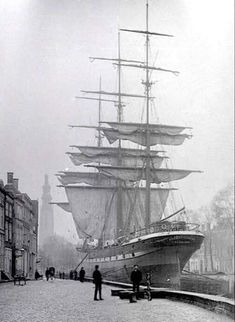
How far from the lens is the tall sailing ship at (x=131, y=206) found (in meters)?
30.3

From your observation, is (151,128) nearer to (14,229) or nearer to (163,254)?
(163,254)

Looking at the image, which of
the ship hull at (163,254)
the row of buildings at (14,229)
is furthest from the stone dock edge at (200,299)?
the ship hull at (163,254)

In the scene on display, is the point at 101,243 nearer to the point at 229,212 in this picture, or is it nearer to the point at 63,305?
the point at 229,212

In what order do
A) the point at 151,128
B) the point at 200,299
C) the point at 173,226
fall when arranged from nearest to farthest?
the point at 200,299 → the point at 173,226 → the point at 151,128

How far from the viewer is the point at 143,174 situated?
3738 cm

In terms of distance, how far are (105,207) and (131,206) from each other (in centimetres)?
427

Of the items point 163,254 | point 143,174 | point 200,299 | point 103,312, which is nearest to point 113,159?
point 143,174

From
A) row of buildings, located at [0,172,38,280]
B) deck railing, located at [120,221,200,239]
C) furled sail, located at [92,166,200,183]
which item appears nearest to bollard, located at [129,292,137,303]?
row of buildings, located at [0,172,38,280]

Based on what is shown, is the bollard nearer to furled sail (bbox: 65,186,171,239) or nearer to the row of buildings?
the row of buildings

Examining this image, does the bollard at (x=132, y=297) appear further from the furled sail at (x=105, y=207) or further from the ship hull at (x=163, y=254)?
the furled sail at (x=105, y=207)

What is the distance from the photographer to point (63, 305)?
13047 mm

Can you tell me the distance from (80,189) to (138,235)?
385 inches

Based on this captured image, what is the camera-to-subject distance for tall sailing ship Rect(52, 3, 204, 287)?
3030 centimetres

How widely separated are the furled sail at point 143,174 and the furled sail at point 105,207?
0.97 meters
